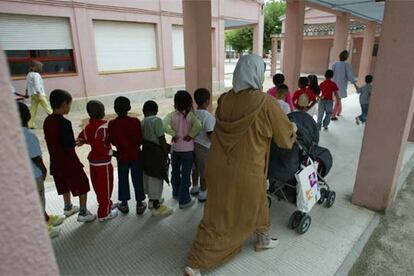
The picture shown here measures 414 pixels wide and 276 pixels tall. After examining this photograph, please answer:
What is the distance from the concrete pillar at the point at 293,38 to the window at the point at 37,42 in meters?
6.37

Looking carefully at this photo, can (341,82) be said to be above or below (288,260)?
above

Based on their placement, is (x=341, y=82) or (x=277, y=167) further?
(x=341, y=82)

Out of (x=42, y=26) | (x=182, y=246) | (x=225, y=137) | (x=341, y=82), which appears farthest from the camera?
(x=42, y=26)

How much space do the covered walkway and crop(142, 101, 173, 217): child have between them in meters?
0.43

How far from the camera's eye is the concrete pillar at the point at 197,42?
12.9 ft

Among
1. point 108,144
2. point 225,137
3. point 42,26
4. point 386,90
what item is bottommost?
point 108,144

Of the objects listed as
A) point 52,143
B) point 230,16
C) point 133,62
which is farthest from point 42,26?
point 230,16

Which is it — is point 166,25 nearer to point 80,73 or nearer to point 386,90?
point 80,73

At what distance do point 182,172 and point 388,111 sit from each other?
86.8 inches

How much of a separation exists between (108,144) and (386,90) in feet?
9.13

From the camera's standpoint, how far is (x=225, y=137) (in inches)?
87.0

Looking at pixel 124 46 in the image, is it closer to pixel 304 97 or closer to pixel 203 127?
pixel 304 97

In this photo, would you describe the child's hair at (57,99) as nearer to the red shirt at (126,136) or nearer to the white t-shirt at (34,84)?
the red shirt at (126,136)

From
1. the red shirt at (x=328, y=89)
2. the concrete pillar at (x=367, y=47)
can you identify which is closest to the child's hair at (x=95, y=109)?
the red shirt at (x=328, y=89)
